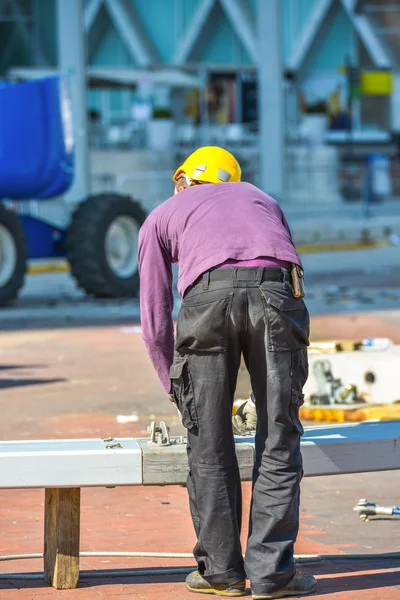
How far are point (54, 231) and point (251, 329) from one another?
13.9 metres

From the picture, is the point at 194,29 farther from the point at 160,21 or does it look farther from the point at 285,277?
the point at 285,277

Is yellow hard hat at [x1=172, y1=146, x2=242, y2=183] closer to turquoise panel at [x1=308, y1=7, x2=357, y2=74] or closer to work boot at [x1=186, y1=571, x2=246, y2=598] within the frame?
work boot at [x1=186, y1=571, x2=246, y2=598]

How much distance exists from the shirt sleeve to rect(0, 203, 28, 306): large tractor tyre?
1260 centimetres

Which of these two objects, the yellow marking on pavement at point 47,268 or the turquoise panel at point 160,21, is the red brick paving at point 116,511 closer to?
the yellow marking on pavement at point 47,268

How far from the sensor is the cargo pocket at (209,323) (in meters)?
5.46

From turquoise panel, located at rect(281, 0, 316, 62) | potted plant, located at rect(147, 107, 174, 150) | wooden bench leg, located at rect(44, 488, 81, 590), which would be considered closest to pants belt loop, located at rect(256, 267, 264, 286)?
wooden bench leg, located at rect(44, 488, 81, 590)

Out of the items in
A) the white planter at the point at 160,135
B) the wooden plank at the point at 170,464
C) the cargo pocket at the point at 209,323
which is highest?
the cargo pocket at the point at 209,323

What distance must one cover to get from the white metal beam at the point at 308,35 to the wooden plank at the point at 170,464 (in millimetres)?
51745

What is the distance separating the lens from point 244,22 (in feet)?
189

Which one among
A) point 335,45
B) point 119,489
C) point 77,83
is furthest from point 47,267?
point 335,45

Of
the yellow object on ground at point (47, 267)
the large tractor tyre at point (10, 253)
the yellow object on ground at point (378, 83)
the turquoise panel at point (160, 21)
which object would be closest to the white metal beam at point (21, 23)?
the turquoise panel at point (160, 21)

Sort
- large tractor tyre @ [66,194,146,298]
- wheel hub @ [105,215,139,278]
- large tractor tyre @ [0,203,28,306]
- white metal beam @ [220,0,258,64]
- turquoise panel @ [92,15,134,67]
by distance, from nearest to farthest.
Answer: large tractor tyre @ [0,203,28,306]
large tractor tyre @ [66,194,146,298]
wheel hub @ [105,215,139,278]
white metal beam @ [220,0,258,64]
turquoise panel @ [92,15,134,67]

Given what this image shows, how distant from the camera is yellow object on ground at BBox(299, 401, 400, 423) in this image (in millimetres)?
9352

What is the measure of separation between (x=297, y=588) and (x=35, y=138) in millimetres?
13423
